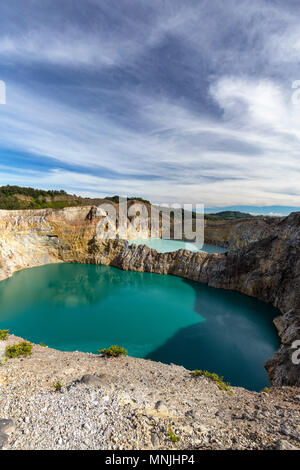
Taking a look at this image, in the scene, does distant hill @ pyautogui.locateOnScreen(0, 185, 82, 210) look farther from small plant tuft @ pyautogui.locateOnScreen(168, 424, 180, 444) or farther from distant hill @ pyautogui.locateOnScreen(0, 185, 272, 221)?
small plant tuft @ pyautogui.locateOnScreen(168, 424, 180, 444)

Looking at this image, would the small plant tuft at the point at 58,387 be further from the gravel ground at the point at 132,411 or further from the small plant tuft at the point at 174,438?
the small plant tuft at the point at 174,438

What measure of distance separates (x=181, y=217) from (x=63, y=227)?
44630 mm

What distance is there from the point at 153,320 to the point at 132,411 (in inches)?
422

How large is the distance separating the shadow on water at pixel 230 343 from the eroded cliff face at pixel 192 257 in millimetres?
887

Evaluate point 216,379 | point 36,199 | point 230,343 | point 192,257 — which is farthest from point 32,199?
point 216,379

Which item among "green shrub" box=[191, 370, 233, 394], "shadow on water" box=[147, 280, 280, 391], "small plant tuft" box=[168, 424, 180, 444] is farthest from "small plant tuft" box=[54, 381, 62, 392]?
"shadow on water" box=[147, 280, 280, 391]

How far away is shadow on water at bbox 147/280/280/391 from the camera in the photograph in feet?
32.2

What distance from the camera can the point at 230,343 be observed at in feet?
39.9

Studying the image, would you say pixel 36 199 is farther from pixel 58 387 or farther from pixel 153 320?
pixel 58 387

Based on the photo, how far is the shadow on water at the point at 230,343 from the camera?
9.82 metres

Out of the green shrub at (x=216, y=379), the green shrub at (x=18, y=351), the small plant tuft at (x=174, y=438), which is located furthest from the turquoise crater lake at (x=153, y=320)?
the small plant tuft at (x=174, y=438)

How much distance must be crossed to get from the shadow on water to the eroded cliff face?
2.91ft

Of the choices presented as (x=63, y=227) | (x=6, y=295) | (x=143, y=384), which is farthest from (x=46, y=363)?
(x=63, y=227)

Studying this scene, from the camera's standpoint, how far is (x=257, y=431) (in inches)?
154
